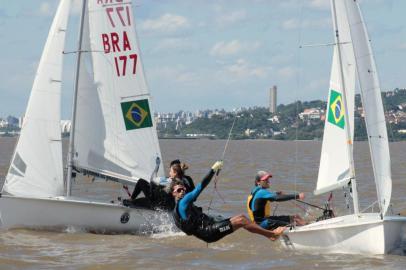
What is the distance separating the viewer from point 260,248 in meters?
12.1

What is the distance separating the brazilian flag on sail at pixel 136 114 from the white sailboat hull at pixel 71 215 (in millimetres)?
1632

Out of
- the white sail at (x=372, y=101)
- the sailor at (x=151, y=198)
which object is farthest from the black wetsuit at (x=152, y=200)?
the white sail at (x=372, y=101)

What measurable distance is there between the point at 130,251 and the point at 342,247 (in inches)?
103

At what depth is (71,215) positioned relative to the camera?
13.1m

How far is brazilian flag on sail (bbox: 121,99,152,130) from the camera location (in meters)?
14.3

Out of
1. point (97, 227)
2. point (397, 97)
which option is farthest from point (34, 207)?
point (397, 97)

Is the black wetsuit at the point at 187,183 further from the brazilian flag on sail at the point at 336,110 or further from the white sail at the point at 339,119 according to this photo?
the brazilian flag on sail at the point at 336,110

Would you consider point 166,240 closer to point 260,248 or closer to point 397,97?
point 260,248

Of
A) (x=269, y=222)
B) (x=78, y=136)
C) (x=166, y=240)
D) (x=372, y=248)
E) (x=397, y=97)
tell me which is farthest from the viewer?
(x=397, y=97)

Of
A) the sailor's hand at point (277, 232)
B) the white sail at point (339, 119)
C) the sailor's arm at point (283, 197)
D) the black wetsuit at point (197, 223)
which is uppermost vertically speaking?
the white sail at point (339, 119)

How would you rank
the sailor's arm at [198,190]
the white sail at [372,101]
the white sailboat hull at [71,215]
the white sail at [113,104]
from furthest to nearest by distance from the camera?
the white sail at [113,104], the white sailboat hull at [71,215], the white sail at [372,101], the sailor's arm at [198,190]

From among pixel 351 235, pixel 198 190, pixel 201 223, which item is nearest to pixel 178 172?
pixel 201 223

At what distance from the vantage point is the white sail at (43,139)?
1322cm

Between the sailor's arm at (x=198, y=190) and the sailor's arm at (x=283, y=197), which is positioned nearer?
the sailor's arm at (x=198, y=190)
